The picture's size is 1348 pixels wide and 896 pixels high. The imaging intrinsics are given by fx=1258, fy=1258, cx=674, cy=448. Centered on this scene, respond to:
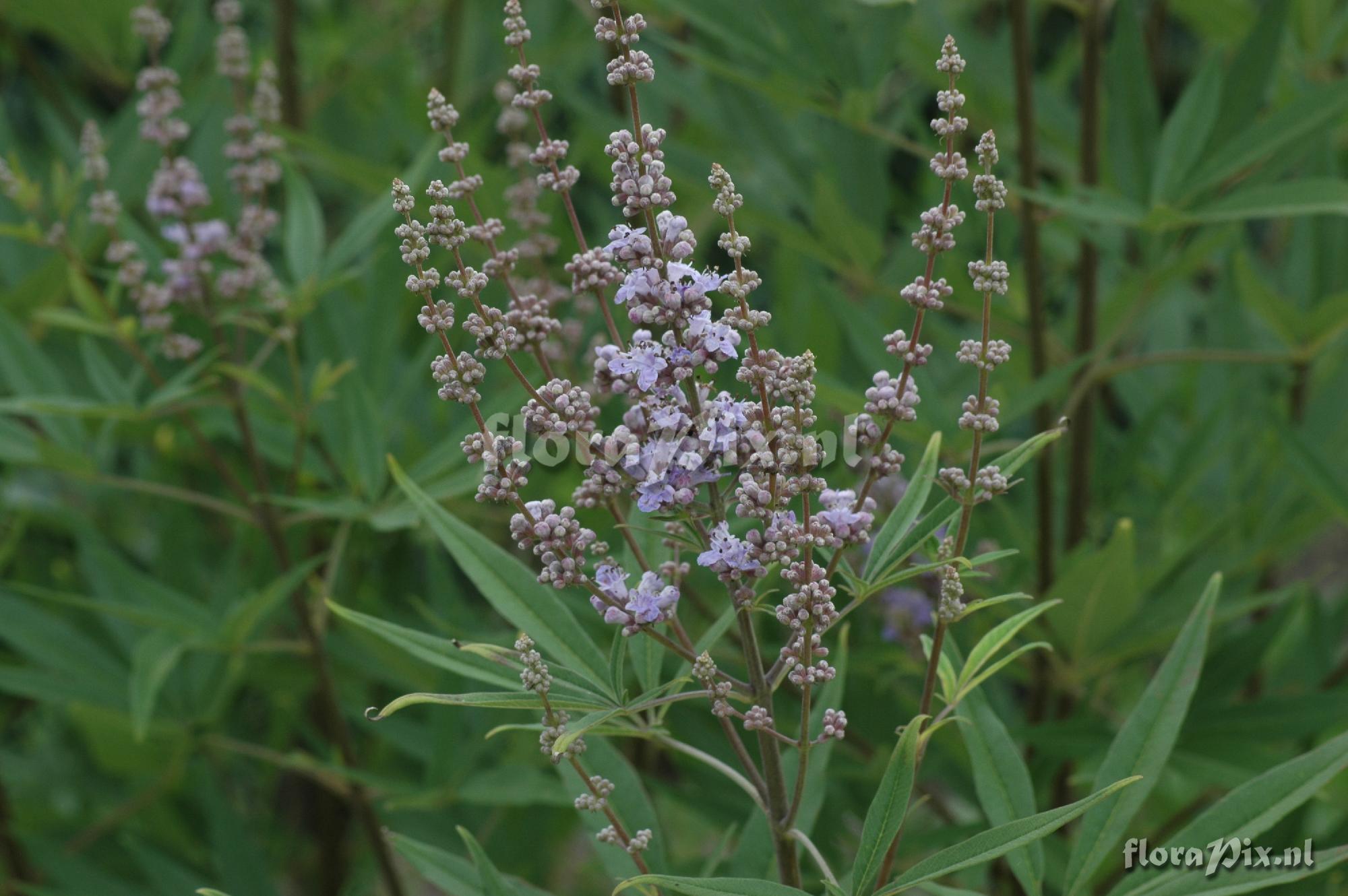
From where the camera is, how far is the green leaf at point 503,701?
72 centimetres

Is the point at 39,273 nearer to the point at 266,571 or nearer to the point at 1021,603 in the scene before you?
the point at 266,571

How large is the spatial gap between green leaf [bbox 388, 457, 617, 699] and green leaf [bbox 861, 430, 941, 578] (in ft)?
0.67

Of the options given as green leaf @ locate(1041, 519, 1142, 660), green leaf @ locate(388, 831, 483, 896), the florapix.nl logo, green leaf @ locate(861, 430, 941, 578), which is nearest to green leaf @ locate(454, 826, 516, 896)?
green leaf @ locate(388, 831, 483, 896)

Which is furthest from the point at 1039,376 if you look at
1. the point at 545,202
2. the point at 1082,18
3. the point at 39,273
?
the point at 39,273

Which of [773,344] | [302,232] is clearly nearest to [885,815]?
[773,344]

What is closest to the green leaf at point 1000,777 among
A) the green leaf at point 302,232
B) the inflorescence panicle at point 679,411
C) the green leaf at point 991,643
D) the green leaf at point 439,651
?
the green leaf at point 991,643

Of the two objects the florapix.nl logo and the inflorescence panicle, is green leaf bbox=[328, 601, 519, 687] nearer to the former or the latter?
the inflorescence panicle

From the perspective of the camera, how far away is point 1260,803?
860mm

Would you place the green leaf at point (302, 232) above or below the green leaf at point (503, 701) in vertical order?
above

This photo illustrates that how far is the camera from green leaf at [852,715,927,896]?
0.76 meters

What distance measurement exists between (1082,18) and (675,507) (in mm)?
1014

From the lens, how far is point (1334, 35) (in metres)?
1.85

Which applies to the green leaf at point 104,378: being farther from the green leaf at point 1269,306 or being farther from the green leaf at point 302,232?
the green leaf at point 1269,306

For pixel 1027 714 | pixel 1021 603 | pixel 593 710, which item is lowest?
pixel 1027 714
